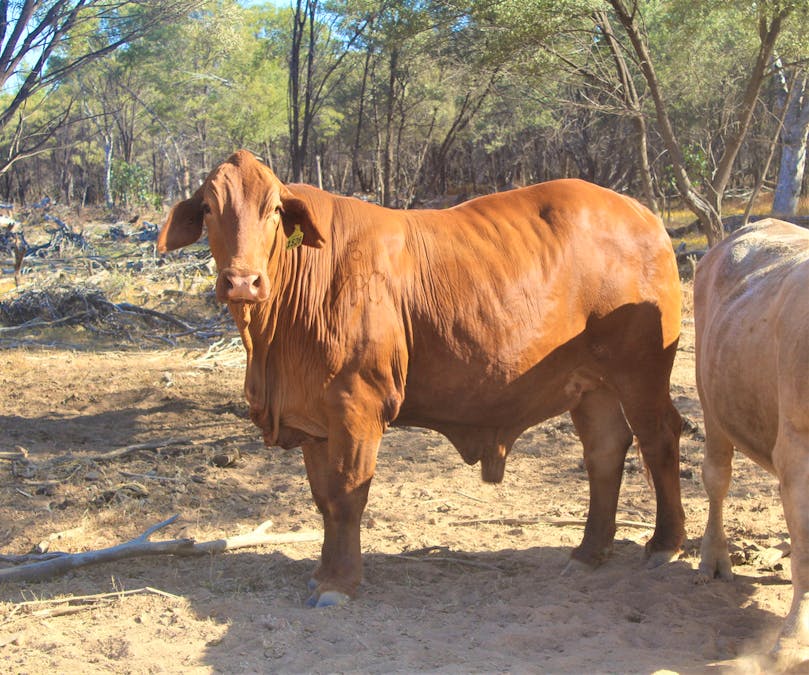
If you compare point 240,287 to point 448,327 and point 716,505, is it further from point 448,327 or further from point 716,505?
point 716,505

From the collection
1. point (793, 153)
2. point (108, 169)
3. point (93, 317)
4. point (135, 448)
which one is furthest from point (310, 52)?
point (108, 169)

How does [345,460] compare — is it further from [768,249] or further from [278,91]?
[278,91]

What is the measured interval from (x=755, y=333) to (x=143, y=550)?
3.05 m

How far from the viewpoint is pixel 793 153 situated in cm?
2650

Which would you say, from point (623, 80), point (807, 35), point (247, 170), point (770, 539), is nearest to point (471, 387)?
point (247, 170)

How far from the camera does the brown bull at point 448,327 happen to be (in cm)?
420

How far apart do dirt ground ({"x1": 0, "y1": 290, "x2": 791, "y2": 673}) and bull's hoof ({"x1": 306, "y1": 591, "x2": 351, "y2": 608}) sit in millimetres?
68

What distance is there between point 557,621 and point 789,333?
4.94 ft

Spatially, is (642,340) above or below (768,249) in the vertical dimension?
below

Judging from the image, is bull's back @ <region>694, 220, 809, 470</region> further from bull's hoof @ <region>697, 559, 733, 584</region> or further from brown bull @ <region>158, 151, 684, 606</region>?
bull's hoof @ <region>697, 559, 733, 584</region>

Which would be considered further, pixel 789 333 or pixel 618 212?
pixel 618 212

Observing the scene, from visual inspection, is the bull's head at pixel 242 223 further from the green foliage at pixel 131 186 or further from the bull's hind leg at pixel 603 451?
the green foliage at pixel 131 186

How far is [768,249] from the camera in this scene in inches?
165

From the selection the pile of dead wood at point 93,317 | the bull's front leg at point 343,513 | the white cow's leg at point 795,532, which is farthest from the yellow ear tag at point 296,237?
the pile of dead wood at point 93,317
